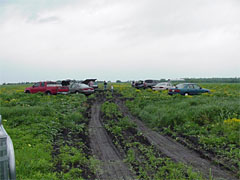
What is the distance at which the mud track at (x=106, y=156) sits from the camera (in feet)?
18.8

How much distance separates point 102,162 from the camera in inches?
259

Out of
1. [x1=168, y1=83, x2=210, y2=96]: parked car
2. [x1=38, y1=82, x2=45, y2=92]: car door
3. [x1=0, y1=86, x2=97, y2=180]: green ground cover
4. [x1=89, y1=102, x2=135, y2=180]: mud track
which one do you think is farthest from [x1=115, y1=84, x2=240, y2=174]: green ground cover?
[x1=38, y1=82, x2=45, y2=92]: car door

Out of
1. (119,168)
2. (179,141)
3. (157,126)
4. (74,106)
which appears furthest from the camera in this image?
(74,106)

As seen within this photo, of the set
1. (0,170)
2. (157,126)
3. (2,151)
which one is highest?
(2,151)

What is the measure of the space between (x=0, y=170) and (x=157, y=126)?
10.2m

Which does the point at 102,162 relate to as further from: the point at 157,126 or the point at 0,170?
the point at 157,126

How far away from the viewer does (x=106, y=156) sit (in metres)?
7.09

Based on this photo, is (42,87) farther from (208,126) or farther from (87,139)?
(208,126)

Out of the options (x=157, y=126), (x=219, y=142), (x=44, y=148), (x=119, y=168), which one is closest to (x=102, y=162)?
(x=119, y=168)

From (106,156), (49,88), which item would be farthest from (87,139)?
(49,88)

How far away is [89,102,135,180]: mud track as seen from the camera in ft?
18.8

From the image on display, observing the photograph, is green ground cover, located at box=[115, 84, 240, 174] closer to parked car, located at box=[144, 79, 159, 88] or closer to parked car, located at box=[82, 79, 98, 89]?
parked car, located at box=[82, 79, 98, 89]

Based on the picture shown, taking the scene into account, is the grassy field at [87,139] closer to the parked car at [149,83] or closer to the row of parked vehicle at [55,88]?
the row of parked vehicle at [55,88]

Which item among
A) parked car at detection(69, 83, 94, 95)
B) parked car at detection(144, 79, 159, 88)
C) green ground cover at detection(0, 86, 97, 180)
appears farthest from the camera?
parked car at detection(144, 79, 159, 88)
